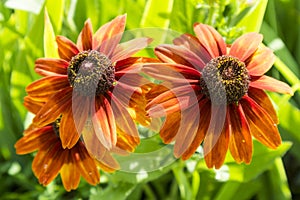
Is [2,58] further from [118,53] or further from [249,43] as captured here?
[249,43]

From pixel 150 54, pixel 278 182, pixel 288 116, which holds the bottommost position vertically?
pixel 278 182

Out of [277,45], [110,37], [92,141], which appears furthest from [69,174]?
[277,45]

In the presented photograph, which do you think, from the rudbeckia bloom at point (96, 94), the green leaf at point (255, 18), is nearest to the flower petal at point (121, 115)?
the rudbeckia bloom at point (96, 94)

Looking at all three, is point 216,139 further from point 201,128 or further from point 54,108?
point 54,108

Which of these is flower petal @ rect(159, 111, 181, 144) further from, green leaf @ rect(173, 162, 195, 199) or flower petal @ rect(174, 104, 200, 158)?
green leaf @ rect(173, 162, 195, 199)

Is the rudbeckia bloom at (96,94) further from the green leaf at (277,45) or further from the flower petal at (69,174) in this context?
the green leaf at (277,45)

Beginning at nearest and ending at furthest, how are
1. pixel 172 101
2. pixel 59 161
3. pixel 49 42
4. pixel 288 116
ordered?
1. pixel 172 101
2. pixel 59 161
3. pixel 49 42
4. pixel 288 116
